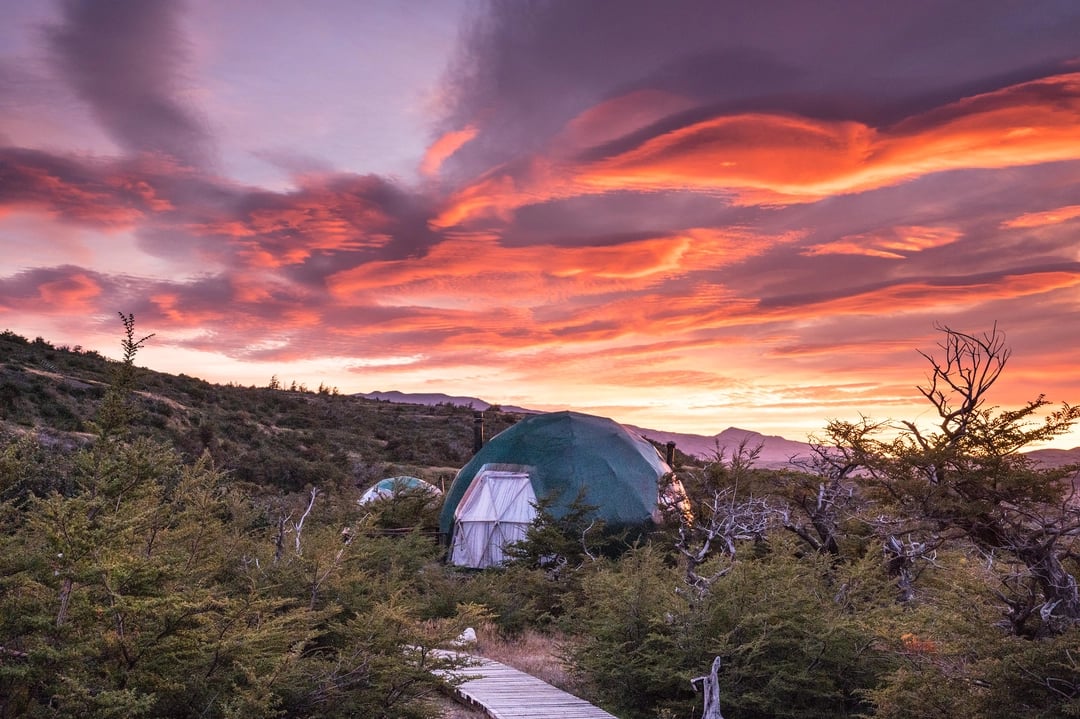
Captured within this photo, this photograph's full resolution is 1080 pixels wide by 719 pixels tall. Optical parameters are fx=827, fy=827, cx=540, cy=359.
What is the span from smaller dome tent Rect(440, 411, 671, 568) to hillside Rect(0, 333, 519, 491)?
40.3 feet

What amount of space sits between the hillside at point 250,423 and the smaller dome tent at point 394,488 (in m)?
3.28

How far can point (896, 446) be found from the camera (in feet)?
26.5

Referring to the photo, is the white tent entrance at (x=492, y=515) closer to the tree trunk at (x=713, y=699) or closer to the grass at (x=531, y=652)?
the grass at (x=531, y=652)

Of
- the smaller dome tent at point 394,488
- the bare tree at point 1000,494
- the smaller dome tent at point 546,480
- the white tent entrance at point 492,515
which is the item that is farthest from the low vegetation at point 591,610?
the smaller dome tent at point 394,488

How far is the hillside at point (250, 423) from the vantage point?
3991 cm

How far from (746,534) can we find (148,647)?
11.6 meters

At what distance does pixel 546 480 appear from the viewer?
25281 mm

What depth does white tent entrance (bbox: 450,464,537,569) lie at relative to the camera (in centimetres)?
2538

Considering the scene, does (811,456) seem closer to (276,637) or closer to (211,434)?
(276,637)

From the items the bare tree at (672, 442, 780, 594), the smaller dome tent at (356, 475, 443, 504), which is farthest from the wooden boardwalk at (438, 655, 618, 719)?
the smaller dome tent at (356, 475, 443, 504)

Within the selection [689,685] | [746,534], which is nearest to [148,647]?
[689,685]

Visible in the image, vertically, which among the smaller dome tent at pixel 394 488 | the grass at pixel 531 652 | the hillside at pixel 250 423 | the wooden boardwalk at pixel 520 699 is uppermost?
the hillside at pixel 250 423

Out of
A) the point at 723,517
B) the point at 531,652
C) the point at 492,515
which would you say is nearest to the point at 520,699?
the point at 531,652

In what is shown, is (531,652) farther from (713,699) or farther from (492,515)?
(492,515)
